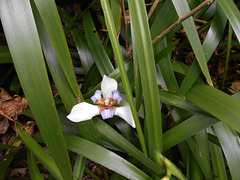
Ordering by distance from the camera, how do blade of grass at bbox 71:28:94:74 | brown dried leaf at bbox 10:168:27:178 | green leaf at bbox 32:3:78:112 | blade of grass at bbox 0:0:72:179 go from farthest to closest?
brown dried leaf at bbox 10:168:27:178 < blade of grass at bbox 71:28:94:74 < green leaf at bbox 32:3:78:112 < blade of grass at bbox 0:0:72:179

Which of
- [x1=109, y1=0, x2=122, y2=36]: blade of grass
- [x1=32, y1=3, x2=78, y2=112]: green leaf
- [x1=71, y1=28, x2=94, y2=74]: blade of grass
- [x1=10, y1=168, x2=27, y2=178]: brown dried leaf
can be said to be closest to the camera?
[x1=32, y1=3, x2=78, y2=112]: green leaf

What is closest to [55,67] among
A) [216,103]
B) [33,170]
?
[33,170]

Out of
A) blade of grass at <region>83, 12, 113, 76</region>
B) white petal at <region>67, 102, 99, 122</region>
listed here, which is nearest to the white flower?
white petal at <region>67, 102, 99, 122</region>

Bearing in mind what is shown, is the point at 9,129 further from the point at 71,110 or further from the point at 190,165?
the point at 190,165

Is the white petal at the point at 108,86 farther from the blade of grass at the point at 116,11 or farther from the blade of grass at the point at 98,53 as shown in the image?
the blade of grass at the point at 116,11

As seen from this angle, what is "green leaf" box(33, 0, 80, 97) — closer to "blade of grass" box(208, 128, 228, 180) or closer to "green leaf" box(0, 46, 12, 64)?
"green leaf" box(0, 46, 12, 64)

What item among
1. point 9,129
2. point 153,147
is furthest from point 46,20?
point 9,129

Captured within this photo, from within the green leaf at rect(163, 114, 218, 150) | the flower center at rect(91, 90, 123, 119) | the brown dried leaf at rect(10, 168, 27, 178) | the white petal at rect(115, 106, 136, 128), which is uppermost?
the flower center at rect(91, 90, 123, 119)
